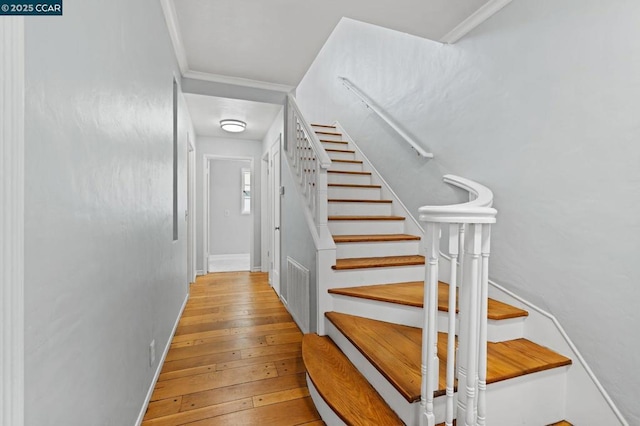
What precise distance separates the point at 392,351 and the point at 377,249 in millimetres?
1036

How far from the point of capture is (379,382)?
1479mm

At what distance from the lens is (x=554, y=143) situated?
1604mm

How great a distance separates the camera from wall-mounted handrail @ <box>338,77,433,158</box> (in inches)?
98.5

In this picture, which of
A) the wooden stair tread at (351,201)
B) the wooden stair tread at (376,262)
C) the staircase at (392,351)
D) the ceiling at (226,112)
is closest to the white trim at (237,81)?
the ceiling at (226,112)

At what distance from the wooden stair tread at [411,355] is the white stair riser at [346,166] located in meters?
2.01

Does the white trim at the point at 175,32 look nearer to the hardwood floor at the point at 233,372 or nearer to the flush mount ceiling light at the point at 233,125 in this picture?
the flush mount ceiling light at the point at 233,125

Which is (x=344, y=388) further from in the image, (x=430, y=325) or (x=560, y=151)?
(x=560, y=151)

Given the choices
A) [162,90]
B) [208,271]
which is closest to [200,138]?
[208,271]

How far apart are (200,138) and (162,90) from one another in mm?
3047

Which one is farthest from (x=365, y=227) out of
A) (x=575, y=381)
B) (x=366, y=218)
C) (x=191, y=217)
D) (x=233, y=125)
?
(x=191, y=217)

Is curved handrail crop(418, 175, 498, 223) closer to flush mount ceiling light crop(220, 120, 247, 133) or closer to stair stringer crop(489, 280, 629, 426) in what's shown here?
stair stringer crop(489, 280, 629, 426)

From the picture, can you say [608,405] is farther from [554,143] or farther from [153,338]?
[153,338]

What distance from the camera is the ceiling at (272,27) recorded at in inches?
78.4

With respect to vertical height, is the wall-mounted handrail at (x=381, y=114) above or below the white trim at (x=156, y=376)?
above
